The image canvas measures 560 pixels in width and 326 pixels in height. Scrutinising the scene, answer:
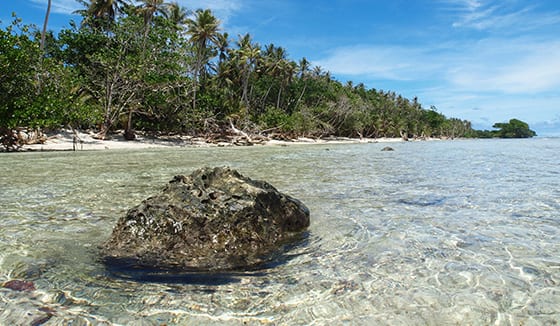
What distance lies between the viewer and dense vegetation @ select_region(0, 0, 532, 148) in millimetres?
20344

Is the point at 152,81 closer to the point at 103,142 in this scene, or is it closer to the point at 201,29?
the point at 103,142

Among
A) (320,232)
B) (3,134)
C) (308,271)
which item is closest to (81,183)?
(320,232)

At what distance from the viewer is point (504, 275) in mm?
3254

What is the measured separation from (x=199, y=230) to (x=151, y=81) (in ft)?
93.8

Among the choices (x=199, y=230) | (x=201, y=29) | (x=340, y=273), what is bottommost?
(x=340, y=273)

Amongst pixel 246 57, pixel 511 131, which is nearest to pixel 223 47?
pixel 246 57

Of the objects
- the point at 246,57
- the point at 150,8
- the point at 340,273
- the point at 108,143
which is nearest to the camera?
the point at 340,273

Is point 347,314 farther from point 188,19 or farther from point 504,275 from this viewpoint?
point 188,19

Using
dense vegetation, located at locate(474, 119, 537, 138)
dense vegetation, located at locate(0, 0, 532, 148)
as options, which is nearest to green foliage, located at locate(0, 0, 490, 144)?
dense vegetation, located at locate(0, 0, 532, 148)

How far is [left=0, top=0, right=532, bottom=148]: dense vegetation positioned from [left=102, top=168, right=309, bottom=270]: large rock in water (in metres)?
19.8

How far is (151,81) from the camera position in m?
29.5

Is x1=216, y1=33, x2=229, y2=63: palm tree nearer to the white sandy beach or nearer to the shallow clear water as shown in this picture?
the white sandy beach

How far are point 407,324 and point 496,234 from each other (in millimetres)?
2750

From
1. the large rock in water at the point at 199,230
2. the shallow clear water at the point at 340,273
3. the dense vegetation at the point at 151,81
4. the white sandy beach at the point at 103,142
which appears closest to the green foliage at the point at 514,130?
the dense vegetation at the point at 151,81
